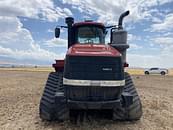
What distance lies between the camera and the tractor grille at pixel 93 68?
25.2 ft

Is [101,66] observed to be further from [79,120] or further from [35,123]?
[35,123]

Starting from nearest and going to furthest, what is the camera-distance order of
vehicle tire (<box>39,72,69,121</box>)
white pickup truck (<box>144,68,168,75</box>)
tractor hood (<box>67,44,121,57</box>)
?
tractor hood (<box>67,44,121,57</box>)
vehicle tire (<box>39,72,69,121</box>)
white pickup truck (<box>144,68,168,75</box>)

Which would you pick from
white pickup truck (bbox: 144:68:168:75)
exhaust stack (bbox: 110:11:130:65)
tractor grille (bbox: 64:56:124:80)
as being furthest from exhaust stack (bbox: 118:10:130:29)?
white pickup truck (bbox: 144:68:168:75)

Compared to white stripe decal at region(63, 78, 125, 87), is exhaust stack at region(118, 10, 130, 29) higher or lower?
higher

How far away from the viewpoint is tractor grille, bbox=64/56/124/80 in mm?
7680

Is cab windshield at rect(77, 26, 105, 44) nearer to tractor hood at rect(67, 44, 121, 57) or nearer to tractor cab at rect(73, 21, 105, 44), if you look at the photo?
tractor cab at rect(73, 21, 105, 44)

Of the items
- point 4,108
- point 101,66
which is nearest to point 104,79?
point 101,66

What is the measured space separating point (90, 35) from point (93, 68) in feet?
7.28

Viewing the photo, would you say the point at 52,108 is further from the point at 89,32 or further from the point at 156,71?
the point at 156,71

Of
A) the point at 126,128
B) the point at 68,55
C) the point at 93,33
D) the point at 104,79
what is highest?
the point at 93,33

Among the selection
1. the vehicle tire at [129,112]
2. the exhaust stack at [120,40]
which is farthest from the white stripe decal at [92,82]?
the exhaust stack at [120,40]

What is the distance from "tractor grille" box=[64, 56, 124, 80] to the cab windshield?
6.31ft

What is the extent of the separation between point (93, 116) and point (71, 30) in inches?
115

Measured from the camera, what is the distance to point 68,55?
7824 mm
